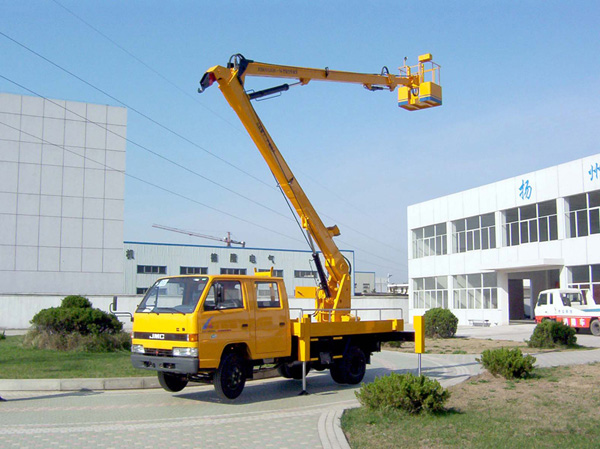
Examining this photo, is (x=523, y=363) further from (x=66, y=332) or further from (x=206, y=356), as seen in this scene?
(x=66, y=332)

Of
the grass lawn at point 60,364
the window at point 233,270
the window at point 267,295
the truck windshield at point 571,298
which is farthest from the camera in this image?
the window at point 233,270

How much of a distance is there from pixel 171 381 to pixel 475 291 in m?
36.1

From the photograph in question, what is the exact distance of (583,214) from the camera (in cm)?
3522

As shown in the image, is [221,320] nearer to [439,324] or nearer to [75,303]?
[75,303]

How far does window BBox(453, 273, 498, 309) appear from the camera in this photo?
43188 millimetres

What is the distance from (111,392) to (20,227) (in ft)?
116

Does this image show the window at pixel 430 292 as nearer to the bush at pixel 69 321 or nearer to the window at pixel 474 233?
the window at pixel 474 233

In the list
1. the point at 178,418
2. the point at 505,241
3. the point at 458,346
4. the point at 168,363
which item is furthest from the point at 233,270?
the point at 178,418

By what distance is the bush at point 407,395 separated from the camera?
→ 9.30 m

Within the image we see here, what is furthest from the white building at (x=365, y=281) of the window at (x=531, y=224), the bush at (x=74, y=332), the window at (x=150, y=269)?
the bush at (x=74, y=332)

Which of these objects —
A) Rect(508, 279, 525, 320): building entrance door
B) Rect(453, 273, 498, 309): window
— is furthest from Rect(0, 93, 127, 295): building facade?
Rect(508, 279, 525, 320): building entrance door

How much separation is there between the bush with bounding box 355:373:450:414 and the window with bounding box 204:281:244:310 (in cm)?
314

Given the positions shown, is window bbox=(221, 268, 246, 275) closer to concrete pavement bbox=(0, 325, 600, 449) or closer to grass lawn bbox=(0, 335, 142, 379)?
grass lawn bbox=(0, 335, 142, 379)

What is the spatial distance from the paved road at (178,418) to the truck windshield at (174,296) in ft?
5.51
